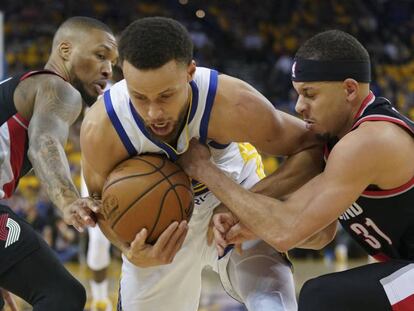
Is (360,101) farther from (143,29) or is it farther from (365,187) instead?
(143,29)

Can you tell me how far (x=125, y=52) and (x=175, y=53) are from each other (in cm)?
Result: 21

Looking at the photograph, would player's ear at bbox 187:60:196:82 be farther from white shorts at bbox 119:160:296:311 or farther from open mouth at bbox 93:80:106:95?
open mouth at bbox 93:80:106:95

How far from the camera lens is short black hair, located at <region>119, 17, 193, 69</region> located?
3082 millimetres

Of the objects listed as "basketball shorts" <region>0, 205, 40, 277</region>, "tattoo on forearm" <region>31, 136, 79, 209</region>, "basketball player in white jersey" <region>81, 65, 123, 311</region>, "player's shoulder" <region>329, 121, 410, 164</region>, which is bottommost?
"basketball player in white jersey" <region>81, 65, 123, 311</region>

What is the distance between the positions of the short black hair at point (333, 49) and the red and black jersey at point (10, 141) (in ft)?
4.70

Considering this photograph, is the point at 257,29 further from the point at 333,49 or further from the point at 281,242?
the point at 281,242

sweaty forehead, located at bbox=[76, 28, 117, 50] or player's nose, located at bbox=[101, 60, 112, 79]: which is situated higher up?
sweaty forehead, located at bbox=[76, 28, 117, 50]

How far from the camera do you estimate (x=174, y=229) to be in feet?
10.5

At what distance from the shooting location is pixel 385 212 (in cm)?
310

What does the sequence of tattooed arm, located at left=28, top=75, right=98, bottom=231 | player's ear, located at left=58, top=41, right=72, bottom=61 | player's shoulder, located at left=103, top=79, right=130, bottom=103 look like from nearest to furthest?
tattooed arm, located at left=28, top=75, right=98, bottom=231 → player's shoulder, located at left=103, top=79, right=130, bottom=103 → player's ear, located at left=58, top=41, right=72, bottom=61

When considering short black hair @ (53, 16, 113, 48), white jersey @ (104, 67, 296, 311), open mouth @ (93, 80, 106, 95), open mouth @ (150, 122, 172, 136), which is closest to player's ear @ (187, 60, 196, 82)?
white jersey @ (104, 67, 296, 311)

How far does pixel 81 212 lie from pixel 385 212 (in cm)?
129

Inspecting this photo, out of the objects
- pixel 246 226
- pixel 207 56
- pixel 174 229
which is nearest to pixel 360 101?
pixel 246 226

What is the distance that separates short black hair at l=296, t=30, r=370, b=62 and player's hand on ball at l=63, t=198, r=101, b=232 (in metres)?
1.13
